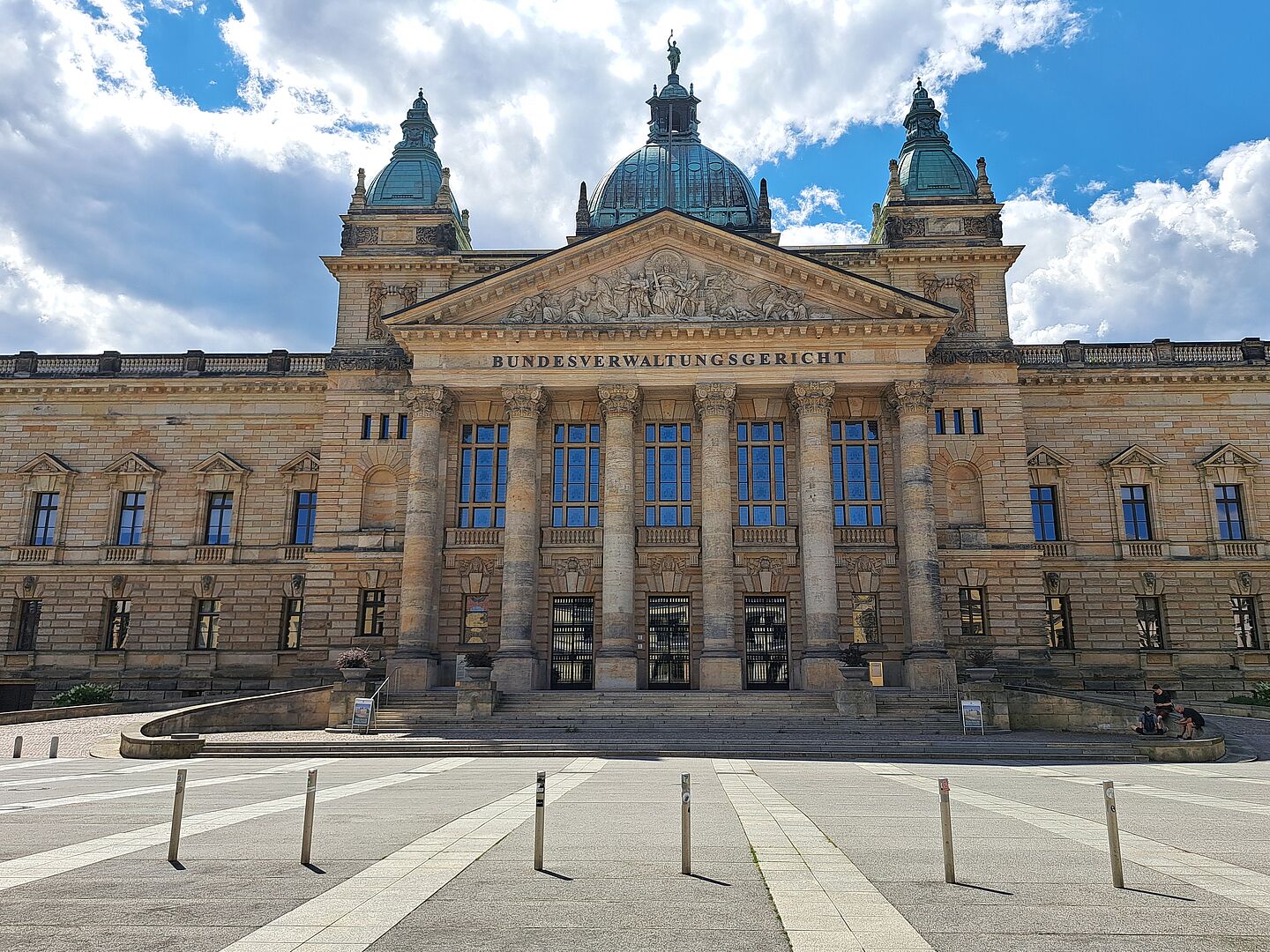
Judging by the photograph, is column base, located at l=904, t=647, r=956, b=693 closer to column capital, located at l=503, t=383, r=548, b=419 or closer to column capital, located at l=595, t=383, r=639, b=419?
column capital, located at l=595, t=383, r=639, b=419

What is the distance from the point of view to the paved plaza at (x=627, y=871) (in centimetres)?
767

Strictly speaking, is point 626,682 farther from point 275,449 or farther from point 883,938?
point 883,938

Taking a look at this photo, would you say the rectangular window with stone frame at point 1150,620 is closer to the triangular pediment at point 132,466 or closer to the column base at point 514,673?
the column base at point 514,673

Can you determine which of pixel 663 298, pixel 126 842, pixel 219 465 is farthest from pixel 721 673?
pixel 219 465

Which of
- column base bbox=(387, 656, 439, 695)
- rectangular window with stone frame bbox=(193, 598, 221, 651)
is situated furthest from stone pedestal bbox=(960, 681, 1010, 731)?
rectangular window with stone frame bbox=(193, 598, 221, 651)

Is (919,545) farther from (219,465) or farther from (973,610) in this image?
(219,465)

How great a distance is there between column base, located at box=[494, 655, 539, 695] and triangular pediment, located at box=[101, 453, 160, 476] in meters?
23.4

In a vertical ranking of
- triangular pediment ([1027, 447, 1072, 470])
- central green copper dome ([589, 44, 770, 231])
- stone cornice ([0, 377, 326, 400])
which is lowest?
triangular pediment ([1027, 447, 1072, 470])

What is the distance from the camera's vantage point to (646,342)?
41000mm

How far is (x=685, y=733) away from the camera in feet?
99.3

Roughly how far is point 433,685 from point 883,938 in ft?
111

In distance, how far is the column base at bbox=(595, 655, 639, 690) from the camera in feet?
121

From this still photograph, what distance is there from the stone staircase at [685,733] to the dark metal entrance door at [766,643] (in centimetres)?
546

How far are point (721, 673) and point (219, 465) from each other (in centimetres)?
2842
